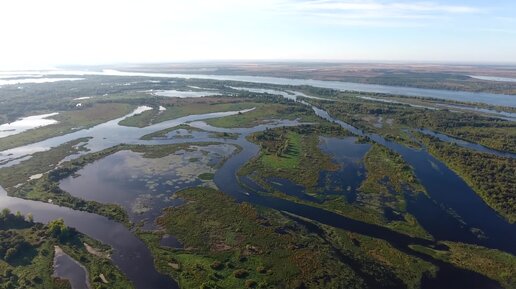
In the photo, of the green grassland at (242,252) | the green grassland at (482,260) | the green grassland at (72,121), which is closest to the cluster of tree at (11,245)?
the green grassland at (242,252)

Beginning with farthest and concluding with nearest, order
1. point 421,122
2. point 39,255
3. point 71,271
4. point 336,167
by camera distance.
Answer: point 421,122 < point 336,167 < point 39,255 < point 71,271

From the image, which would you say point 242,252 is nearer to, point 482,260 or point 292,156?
point 482,260

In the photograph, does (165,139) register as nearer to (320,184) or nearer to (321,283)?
(320,184)

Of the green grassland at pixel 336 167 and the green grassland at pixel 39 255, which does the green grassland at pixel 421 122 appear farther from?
the green grassland at pixel 39 255

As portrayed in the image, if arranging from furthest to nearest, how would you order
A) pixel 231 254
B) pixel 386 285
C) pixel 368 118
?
pixel 368 118 → pixel 231 254 → pixel 386 285

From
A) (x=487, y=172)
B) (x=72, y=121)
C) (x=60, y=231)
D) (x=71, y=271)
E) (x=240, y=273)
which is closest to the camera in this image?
(x=240, y=273)

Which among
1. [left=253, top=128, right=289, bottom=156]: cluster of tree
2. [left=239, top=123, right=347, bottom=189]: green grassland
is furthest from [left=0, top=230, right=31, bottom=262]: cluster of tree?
[left=253, top=128, right=289, bottom=156]: cluster of tree

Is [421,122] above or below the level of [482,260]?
above

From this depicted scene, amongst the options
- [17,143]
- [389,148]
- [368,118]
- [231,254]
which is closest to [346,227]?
[231,254]

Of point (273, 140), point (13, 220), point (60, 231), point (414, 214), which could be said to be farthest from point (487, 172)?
point (13, 220)
